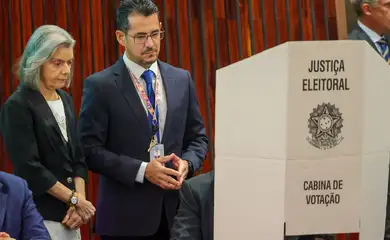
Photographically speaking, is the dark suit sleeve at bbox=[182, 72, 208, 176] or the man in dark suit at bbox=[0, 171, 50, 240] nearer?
the man in dark suit at bbox=[0, 171, 50, 240]

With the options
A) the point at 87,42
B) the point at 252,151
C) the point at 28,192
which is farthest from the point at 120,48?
the point at 252,151

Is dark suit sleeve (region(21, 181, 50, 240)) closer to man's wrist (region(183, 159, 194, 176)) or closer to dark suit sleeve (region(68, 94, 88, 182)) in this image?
dark suit sleeve (region(68, 94, 88, 182))

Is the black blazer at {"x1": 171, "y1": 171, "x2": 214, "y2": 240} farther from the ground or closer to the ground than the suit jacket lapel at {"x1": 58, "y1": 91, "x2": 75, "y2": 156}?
closer to the ground

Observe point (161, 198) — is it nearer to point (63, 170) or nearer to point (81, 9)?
point (63, 170)

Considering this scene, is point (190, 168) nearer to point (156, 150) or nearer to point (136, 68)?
point (156, 150)

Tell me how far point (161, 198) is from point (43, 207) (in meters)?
0.46

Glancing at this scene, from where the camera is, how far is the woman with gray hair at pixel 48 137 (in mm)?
2354

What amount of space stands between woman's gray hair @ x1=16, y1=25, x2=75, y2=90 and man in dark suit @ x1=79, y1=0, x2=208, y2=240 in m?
0.20

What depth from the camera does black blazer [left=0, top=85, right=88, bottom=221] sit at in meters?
2.34

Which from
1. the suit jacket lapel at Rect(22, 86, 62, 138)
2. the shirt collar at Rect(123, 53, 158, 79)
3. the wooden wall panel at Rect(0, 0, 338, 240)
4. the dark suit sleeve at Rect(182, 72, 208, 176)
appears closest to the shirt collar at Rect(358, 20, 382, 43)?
the dark suit sleeve at Rect(182, 72, 208, 176)

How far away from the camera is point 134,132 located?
2492 mm

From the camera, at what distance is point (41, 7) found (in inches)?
134

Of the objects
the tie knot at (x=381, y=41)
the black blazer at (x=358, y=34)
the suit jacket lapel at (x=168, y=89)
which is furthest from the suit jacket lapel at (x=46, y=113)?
the tie knot at (x=381, y=41)

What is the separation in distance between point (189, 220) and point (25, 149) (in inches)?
34.5
